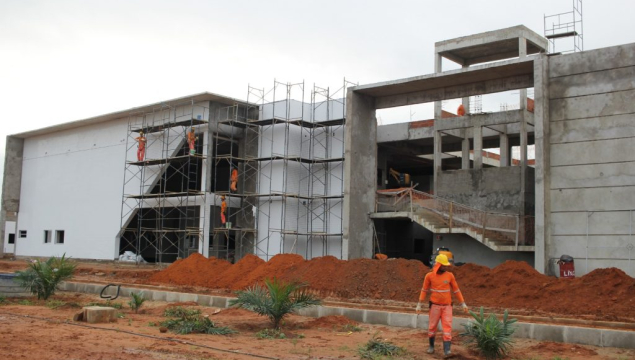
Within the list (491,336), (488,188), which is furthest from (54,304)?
(488,188)

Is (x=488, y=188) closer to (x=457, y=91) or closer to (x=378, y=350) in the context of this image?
(x=457, y=91)

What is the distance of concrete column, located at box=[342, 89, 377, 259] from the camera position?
28844mm

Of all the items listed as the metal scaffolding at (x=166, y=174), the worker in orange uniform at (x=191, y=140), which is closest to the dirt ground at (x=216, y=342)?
the worker in orange uniform at (x=191, y=140)

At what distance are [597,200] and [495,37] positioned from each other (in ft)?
46.2

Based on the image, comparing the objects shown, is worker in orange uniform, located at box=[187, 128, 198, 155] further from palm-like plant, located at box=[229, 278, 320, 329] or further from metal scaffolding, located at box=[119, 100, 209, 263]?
palm-like plant, located at box=[229, 278, 320, 329]

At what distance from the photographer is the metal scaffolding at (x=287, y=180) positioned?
108 feet

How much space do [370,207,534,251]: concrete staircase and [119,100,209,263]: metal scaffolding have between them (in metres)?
11.8

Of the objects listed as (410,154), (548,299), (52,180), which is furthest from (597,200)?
(52,180)

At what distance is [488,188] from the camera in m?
27.5

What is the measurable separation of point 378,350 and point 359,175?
18.9 metres

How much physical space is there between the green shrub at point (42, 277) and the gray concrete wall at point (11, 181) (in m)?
30.5

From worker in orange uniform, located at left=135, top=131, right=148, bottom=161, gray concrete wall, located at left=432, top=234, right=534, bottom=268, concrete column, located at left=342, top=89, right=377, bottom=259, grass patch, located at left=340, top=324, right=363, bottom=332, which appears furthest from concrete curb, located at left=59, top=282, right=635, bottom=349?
worker in orange uniform, located at left=135, top=131, right=148, bottom=161

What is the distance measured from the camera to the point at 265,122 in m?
34.2

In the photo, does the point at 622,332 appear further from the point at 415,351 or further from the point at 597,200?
the point at 597,200
